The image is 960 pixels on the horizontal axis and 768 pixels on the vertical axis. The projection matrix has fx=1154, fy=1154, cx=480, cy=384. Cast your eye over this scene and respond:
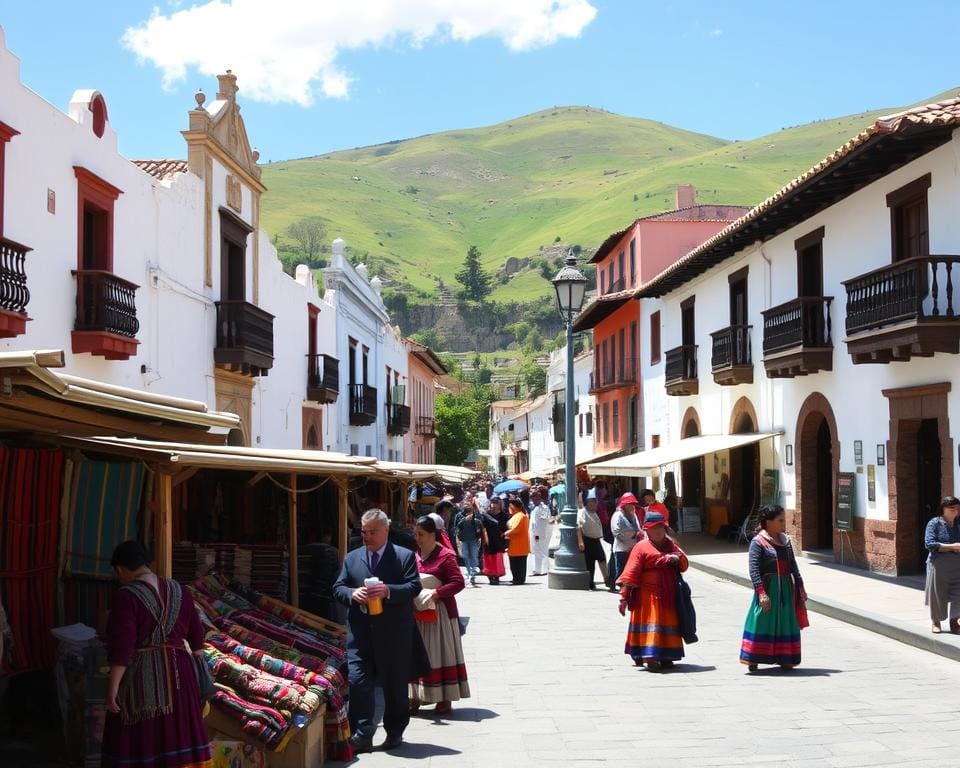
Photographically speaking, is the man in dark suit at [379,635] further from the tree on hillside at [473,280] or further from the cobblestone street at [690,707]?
the tree on hillside at [473,280]

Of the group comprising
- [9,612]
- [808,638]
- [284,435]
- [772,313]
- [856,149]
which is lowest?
[808,638]

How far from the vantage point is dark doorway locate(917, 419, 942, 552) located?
58.2ft

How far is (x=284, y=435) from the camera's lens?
85.7 ft

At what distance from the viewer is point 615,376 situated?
40.9 metres

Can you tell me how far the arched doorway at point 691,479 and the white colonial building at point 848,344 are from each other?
7.95ft

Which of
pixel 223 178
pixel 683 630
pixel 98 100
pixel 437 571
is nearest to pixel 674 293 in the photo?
pixel 223 178

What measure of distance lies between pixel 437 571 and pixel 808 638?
597cm

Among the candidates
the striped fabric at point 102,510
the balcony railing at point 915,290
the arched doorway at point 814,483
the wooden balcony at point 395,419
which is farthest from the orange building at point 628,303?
the striped fabric at point 102,510

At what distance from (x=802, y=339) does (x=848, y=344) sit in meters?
2.54

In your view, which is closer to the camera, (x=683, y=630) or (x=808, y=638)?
(x=683, y=630)

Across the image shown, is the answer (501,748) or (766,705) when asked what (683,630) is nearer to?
(766,705)

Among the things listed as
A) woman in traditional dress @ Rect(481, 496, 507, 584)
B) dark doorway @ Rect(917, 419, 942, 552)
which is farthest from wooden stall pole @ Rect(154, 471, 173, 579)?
dark doorway @ Rect(917, 419, 942, 552)

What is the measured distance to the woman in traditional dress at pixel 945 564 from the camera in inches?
463

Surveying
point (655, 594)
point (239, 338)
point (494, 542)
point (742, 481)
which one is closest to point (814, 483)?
point (742, 481)
